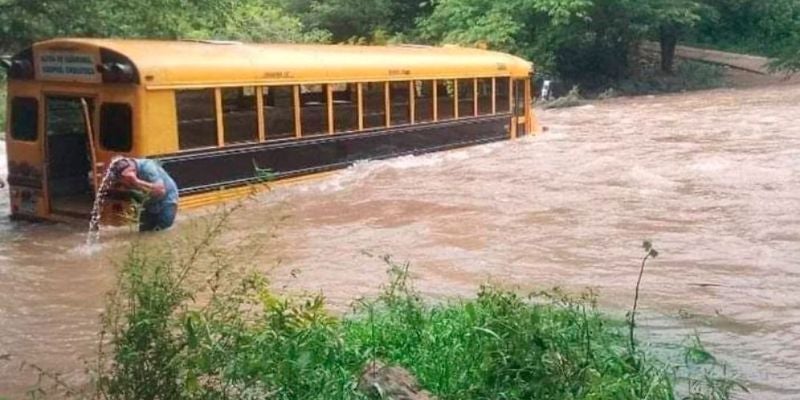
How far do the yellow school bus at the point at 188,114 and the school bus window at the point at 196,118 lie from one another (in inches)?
0.5

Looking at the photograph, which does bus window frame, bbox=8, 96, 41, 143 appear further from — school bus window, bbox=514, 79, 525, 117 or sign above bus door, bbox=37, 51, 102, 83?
school bus window, bbox=514, 79, 525, 117

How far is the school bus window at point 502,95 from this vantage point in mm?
19348

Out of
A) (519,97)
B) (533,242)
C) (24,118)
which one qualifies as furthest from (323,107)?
(519,97)

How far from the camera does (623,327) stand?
7.23 metres

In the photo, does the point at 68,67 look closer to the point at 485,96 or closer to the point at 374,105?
the point at 374,105

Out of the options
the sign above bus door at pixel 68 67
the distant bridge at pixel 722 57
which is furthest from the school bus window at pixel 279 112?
the distant bridge at pixel 722 57

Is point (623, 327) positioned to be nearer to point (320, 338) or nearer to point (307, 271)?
point (320, 338)

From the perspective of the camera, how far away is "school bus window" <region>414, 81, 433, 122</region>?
1680 centimetres

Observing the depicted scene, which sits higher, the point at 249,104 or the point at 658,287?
the point at 249,104

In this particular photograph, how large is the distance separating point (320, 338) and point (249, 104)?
8068 millimetres

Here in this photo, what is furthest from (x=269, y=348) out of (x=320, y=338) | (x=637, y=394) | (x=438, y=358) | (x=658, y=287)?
(x=658, y=287)

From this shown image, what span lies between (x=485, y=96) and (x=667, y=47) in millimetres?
19526

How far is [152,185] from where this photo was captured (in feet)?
36.6

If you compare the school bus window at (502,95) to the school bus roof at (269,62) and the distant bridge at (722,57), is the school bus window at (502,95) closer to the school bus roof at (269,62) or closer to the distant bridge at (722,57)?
the school bus roof at (269,62)
